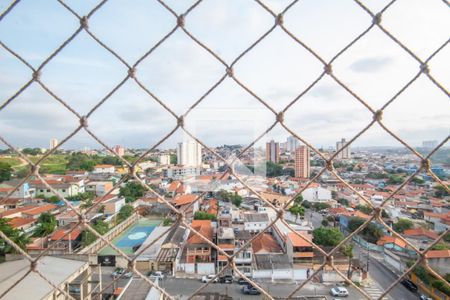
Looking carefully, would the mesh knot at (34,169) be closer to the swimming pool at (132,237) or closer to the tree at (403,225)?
the swimming pool at (132,237)

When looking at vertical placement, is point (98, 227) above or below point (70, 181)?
below

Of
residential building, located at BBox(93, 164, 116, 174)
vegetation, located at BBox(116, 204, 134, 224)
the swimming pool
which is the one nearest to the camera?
the swimming pool

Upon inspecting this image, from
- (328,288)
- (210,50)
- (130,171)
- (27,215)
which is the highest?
(210,50)

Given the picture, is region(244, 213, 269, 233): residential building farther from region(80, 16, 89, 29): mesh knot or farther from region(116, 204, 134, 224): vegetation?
region(80, 16, 89, 29): mesh knot

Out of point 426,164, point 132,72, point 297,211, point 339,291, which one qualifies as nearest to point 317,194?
point 297,211

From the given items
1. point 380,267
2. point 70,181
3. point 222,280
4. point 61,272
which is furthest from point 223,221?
point 70,181

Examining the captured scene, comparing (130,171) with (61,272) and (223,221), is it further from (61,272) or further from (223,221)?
(223,221)

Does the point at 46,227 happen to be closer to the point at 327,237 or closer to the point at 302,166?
the point at 327,237

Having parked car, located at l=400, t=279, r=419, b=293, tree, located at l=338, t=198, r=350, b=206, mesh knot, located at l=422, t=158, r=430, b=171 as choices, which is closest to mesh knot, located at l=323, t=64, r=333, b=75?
mesh knot, located at l=422, t=158, r=430, b=171
